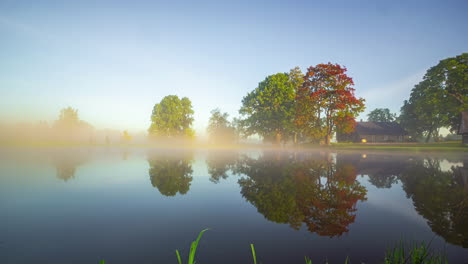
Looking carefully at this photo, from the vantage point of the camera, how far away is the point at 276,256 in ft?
11.5

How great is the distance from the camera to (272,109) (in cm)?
4478

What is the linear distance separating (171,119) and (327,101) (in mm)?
42593

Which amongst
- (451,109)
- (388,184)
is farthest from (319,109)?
(388,184)

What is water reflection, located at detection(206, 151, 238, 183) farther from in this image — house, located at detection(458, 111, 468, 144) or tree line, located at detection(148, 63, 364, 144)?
house, located at detection(458, 111, 468, 144)

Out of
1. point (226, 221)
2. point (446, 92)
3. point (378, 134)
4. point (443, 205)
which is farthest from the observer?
point (378, 134)

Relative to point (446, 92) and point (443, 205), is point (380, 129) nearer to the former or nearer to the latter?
point (446, 92)

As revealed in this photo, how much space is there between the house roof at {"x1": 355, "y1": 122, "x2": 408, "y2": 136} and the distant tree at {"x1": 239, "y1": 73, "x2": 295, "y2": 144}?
1305 inches

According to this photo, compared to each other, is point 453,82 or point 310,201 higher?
point 453,82

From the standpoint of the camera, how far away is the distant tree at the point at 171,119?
5740 cm

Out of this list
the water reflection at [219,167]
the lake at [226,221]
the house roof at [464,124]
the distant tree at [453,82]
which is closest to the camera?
the lake at [226,221]

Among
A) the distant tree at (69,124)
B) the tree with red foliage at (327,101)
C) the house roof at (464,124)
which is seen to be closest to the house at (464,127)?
the house roof at (464,124)

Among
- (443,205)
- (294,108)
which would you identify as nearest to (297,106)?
(294,108)

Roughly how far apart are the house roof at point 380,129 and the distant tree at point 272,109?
109 feet

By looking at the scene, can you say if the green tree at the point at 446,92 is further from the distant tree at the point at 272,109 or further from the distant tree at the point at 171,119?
the distant tree at the point at 171,119
